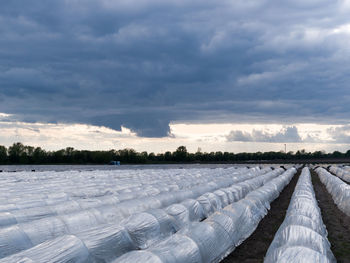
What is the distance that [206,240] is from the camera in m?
8.52

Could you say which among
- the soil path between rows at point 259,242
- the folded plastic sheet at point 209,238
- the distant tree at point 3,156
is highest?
the distant tree at point 3,156

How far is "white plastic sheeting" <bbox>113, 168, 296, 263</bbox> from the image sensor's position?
6.64 m

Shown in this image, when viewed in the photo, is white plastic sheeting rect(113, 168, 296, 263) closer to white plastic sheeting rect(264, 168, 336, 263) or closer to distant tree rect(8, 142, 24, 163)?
white plastic sheeting rect(264, 168, 336, 263)

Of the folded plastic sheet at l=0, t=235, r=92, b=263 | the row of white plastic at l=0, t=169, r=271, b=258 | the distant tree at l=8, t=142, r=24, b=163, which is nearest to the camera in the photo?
the folded plastic sheet at l=0, t=235, r=92, b=263

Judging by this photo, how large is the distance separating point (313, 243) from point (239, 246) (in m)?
3.64

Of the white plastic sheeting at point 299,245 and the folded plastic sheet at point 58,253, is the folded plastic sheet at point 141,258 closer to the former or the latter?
the folded plastic sheet at point 58,253

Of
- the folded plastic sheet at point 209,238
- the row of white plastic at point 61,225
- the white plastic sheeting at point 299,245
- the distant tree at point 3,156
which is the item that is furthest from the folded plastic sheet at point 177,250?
the distant tree at point 3,156

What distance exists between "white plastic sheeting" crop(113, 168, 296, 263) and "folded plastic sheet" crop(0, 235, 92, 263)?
1024 mm

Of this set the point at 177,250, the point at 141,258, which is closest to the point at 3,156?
the point at 177,250

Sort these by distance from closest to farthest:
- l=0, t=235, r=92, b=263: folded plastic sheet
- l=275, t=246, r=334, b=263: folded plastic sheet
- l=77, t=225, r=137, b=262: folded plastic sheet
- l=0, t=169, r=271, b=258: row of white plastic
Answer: l=0, t=235, r=92, b=263: folded plastic sheet
l=275, t=246, r=334, b=263: folded plastic sheet
l=77, t=225, r=137, b=262: folded plastic sheet
l=0, t=169, r=271, b=258: row of white plastic

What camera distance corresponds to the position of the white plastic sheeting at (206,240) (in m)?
6.64

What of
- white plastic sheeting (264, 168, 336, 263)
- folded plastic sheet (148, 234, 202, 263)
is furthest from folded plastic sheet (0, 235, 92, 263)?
white plastic sheeting (264, 168, 336, 263)

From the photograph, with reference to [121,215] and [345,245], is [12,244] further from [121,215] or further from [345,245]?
[345,245]

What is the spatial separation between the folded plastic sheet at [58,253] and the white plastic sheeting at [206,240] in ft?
3.36
